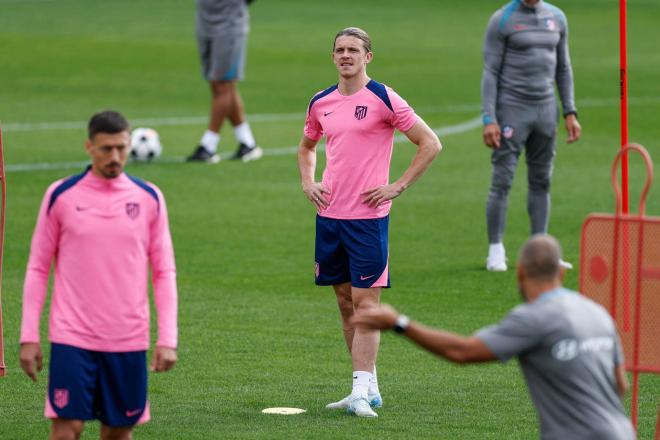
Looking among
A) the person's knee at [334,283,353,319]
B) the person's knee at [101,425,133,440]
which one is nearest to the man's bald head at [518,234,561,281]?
the person's knee at [101,425,133,440]

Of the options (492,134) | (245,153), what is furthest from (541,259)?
(245,153)

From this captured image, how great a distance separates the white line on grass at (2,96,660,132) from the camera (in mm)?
24969

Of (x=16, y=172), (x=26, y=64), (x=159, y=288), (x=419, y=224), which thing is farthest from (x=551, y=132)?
(x=26, y=64)

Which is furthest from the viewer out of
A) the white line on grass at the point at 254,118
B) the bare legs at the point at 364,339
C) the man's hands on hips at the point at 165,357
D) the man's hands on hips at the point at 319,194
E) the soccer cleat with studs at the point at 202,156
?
the white line on grass at the point at 254,118

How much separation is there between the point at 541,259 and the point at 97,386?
8.12ft

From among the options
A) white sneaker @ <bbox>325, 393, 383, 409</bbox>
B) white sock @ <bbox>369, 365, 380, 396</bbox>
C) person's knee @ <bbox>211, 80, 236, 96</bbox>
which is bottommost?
white sneaker @ <bbox>325, 393, 383, 409</bbox>

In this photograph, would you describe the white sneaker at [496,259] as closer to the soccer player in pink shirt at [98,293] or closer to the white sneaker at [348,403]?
the white sneaker at [348,403]

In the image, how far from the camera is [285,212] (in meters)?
18.3

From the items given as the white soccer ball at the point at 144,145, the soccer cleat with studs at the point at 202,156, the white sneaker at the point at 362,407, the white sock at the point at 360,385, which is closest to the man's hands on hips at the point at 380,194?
the white sock at the point at 360,385

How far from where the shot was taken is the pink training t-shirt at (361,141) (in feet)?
32.2

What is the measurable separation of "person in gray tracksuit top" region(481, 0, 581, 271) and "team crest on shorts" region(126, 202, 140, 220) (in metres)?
7.15

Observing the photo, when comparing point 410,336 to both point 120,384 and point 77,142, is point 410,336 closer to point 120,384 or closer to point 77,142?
point 120,384

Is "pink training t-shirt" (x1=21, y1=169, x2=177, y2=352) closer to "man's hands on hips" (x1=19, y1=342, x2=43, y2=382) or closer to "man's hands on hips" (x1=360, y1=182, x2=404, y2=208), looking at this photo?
"man's hands on hips" (x1=19, y1=342, x2=43, y2=382)

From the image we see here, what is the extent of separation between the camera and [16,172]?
20594mm
